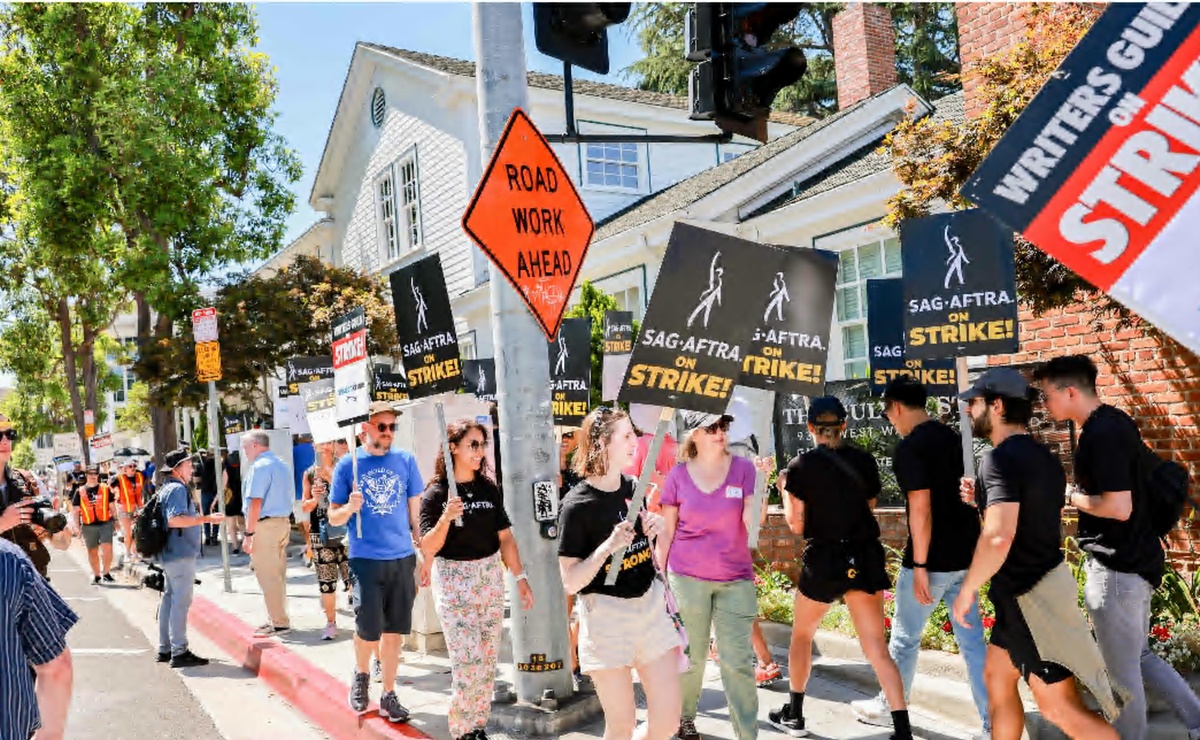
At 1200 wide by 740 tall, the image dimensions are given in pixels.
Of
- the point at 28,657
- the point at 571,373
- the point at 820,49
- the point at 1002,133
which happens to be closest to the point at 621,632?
the point at 28,657

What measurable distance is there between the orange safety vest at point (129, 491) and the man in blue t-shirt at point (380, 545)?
10.3 m

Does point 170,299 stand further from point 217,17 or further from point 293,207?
point 217,17

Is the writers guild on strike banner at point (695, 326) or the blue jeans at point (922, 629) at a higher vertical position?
the writers guild on strike banner at point (695, 326)

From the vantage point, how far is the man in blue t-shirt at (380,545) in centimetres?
629

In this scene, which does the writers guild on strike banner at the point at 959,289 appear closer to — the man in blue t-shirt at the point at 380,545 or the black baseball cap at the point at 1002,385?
the black baseball cap at the point at 1002,385

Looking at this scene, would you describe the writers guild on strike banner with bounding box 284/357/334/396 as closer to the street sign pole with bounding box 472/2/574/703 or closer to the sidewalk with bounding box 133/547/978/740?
the sidewalk with bounding box 133/547/978/740

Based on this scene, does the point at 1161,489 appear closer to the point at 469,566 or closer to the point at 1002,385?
the point at 1002,385

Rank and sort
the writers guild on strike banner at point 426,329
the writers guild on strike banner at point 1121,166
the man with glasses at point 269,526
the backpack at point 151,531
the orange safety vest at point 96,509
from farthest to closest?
the orange safety vest at point 96,509 → the man with glasses at point 269,526 → the backpack at point 151,531 → the writers guild on strike banner at point 426,329 → the writers guild on strike banner at point 1121,166

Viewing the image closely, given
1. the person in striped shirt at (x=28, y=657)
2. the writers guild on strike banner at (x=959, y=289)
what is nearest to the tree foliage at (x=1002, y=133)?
the writers guild on strike banner at (x=959, y=289)

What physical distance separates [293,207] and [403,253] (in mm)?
3007

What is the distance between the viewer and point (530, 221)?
567 centimetres

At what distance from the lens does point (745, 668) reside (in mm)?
4926

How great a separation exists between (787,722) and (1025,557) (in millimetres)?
2160

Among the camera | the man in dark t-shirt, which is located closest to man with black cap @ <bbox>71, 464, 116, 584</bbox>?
the camera
